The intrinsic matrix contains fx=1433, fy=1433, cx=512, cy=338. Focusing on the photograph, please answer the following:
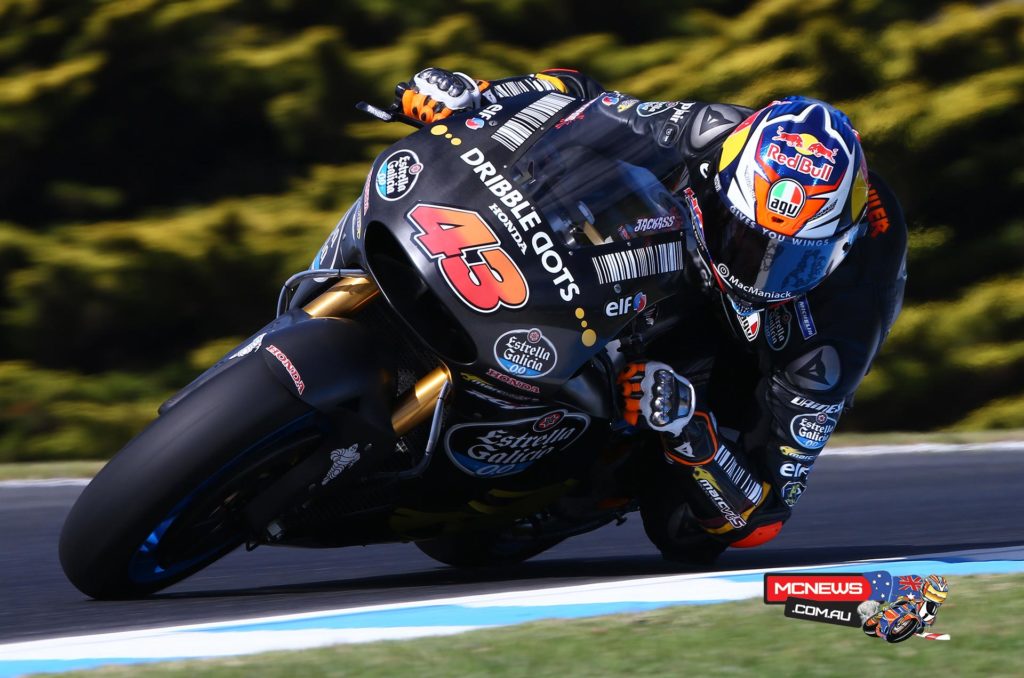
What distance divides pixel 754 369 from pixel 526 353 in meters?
1.17

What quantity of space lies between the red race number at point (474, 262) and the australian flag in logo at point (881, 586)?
1.06 metres

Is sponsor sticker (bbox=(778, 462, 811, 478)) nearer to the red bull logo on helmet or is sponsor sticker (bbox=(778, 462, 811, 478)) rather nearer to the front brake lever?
the red bull logo on helmet

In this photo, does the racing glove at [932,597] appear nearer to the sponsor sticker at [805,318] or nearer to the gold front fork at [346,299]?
the sponsor sticker at [805,318]

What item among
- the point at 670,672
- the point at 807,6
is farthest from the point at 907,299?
the point at 670,672

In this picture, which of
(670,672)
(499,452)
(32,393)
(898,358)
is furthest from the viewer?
(898,358)

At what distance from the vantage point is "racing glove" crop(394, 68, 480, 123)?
3.83 metres

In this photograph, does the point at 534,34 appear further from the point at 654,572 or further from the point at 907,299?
the point at 654,572

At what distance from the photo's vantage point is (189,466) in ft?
10.5

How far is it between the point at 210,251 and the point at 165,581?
184 inches

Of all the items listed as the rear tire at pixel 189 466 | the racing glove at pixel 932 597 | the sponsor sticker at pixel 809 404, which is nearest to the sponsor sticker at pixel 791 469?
the sponsor sticker at pixel 809 404

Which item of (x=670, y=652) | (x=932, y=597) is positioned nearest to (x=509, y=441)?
(x=670, y=652)

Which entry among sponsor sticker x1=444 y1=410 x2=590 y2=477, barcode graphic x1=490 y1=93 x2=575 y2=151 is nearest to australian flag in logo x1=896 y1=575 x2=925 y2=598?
sponsor sticker x1=444 y1=410 x2=590 y2=477

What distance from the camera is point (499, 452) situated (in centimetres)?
366

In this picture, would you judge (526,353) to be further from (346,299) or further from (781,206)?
(781,206)
